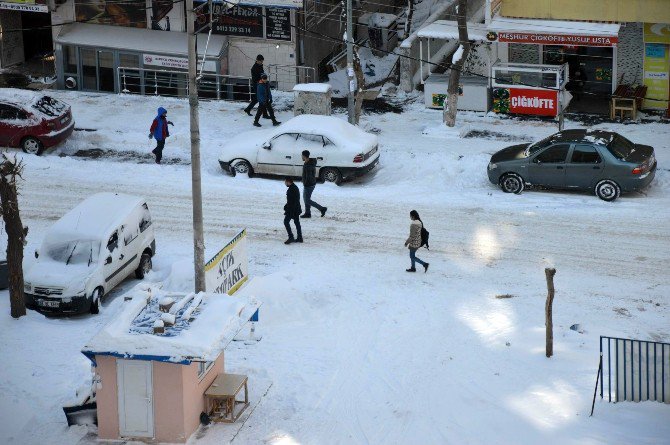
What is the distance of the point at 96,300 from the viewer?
1998 cm

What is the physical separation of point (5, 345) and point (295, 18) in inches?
706

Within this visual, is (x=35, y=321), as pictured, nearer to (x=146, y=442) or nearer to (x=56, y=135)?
(x=146, y=442)

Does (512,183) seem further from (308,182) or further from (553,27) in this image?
(553,27)

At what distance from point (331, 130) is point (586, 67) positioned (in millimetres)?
11465

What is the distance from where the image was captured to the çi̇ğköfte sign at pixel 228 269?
18.3 metres

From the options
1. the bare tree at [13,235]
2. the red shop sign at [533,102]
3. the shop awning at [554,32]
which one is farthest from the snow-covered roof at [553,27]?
the bare tree at [13,235]

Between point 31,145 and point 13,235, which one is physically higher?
point 13,235

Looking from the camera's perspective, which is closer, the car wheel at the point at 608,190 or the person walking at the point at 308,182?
the person walking at the point at 308,182

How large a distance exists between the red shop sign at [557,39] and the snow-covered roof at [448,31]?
0.63 metres

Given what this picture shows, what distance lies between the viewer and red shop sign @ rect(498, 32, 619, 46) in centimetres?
Answer: 3014

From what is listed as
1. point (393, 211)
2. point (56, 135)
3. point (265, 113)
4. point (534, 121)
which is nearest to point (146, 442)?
point (393, 211)

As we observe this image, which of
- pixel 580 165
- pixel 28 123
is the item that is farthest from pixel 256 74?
pixel 580 165

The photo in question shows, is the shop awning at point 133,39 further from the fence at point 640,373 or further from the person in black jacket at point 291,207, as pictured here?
the fence at point 640,373

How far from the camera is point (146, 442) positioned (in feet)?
49.3
